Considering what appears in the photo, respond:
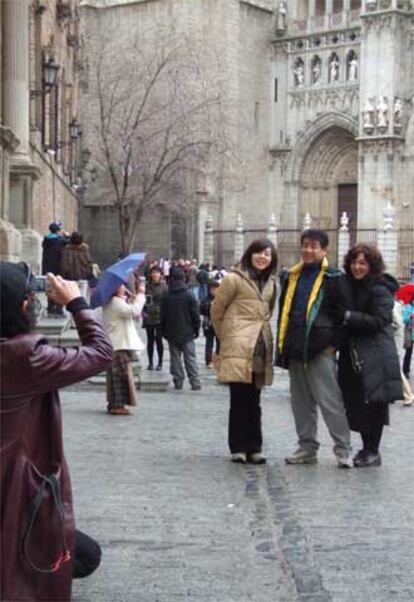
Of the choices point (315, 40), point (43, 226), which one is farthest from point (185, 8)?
point (43, 226)

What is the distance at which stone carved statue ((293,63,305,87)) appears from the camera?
47719mm

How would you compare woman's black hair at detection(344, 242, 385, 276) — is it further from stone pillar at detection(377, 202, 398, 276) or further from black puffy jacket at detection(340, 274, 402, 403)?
stone pillar at detection(377, 202, 398, 276)

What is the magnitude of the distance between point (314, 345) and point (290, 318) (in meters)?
0.27

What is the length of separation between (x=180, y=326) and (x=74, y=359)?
Answer: 959 centimetres

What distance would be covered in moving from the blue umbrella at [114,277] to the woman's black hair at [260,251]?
5.96 feet

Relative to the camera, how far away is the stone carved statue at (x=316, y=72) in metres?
47.2

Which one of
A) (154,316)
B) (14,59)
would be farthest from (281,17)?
(154,316)

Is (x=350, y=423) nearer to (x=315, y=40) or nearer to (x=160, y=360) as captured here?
(x=160, y=360)

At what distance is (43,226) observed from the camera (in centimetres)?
2520

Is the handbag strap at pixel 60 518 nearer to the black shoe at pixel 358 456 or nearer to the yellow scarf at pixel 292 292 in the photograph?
the yellow scarf at pixel 292 292

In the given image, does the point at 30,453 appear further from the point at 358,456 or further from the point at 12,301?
the point at 358,456

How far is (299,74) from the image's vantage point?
47.8 m

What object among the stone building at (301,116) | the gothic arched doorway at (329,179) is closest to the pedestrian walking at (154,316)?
the stone building at (301,116)

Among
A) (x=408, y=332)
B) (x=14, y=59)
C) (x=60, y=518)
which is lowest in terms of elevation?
(x=408, y=332)
